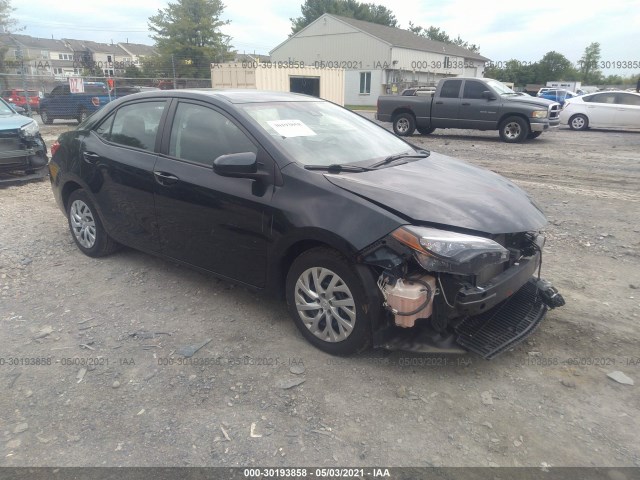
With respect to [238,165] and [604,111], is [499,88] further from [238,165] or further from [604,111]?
[238,165]

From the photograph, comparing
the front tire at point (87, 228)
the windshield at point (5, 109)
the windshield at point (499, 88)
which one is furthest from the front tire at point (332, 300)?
the windshield at point (499, 88)

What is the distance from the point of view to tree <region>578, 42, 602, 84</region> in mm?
79625

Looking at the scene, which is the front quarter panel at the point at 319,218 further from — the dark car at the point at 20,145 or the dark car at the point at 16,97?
the dark car at the point at 16,97

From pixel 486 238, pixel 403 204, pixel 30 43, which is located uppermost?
pixel 30 43

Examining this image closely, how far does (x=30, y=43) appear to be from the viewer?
77.5 metres

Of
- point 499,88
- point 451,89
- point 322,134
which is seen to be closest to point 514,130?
point 499,88

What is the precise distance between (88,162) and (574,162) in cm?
971

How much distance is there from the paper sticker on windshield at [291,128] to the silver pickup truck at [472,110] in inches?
458

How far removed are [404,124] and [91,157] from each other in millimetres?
12428

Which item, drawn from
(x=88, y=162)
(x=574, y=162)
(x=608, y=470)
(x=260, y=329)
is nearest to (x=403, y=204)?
(x=260, y=329)

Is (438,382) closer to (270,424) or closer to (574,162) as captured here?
(270,424)

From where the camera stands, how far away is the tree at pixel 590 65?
79.6 metres

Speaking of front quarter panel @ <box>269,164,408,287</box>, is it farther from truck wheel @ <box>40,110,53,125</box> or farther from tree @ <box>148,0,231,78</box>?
tree @ <box>148,0,231,78</box>

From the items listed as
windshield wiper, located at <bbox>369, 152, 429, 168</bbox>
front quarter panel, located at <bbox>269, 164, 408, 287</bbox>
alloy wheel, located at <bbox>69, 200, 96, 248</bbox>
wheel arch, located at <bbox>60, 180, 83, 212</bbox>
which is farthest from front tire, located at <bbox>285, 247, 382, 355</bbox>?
wheel arch, located at <bbox>60, 180, 83, 212</bbox>
